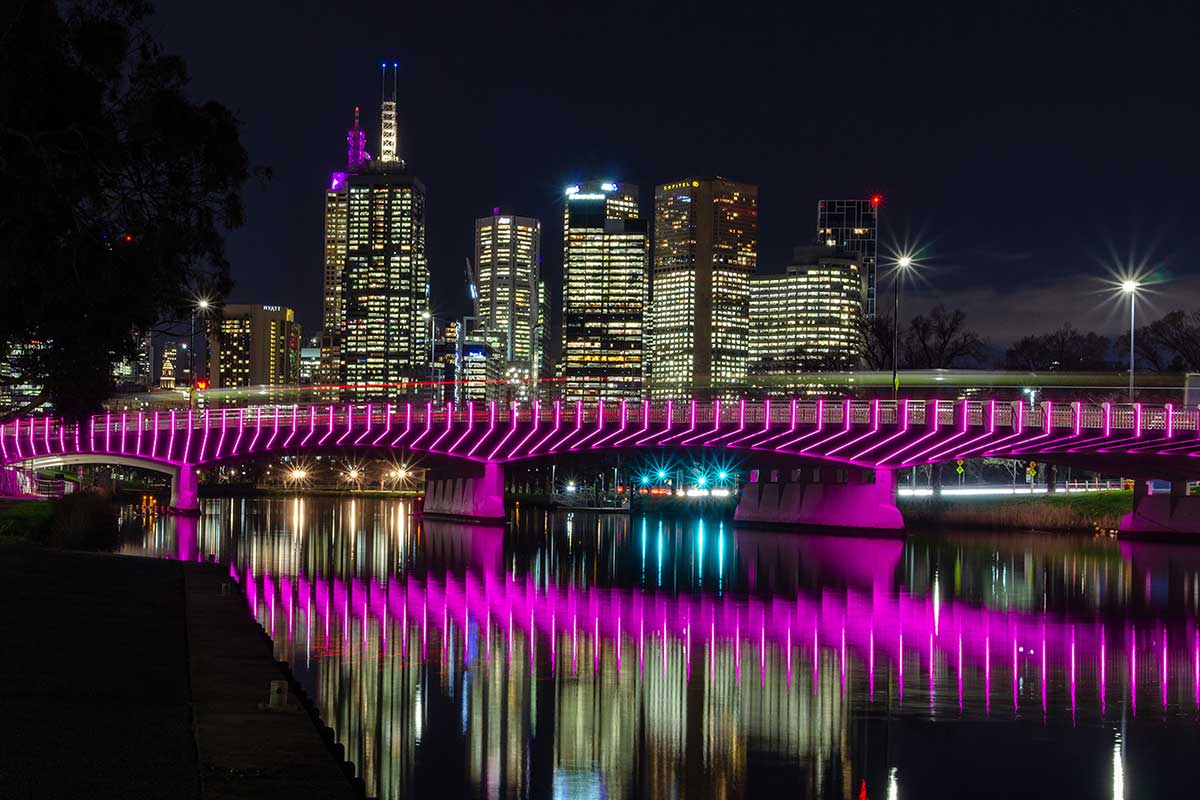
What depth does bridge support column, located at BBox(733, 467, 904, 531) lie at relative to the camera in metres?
88.6

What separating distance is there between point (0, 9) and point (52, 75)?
130 cm

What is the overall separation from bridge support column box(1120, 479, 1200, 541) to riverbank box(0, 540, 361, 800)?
6936cm

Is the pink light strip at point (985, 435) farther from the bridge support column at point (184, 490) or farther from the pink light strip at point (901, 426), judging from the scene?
the bridge support column at point (184, 490)

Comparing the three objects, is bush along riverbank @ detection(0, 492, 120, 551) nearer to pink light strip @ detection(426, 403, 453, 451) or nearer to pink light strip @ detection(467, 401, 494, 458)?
pink light strip @ detection(426, 403, 453, 451)

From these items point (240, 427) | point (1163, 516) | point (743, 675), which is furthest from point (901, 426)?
point (743, 675)

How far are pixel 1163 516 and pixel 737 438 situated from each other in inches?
998

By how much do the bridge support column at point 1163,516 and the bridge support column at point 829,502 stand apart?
1370 centimetres

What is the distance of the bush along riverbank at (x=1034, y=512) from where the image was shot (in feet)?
315

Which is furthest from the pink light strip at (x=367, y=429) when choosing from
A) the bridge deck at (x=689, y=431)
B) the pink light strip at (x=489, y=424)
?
the pink light strip at (x=489, y=424)

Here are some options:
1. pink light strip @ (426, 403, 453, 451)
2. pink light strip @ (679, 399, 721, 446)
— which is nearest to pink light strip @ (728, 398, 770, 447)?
pink light strip @ (679, 399, 721, 446)

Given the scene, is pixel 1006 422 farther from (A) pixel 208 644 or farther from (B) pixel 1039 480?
(B) pixel 1039 480

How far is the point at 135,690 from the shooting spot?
19.9 metres

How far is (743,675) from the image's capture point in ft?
92.5

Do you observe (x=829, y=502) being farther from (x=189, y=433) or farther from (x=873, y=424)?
(x=189, y=433)
